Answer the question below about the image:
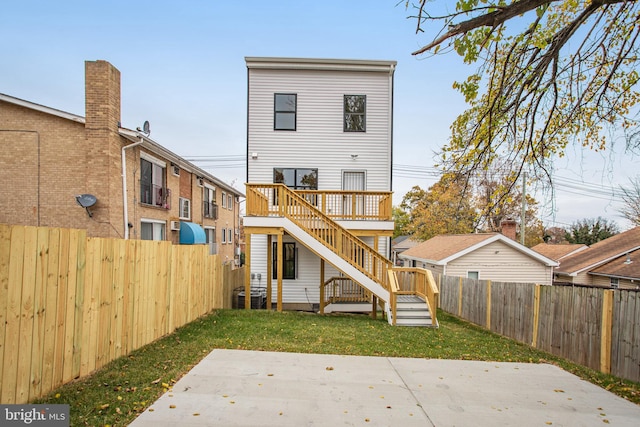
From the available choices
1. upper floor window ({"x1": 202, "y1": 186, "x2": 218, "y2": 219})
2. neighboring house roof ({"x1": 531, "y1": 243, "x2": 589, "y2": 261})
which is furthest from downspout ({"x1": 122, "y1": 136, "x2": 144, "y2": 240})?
neighboring house roof ({"x1": 531, "y1": 243, "x2": 589, "y2": 261})

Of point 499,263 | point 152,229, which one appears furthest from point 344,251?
point 499,263

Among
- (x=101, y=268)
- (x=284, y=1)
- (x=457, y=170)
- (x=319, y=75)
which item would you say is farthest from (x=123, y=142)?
(x=457, y=170)

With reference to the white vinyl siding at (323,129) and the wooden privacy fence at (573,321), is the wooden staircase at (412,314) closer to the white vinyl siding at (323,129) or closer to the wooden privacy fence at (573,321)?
the wooden privacy fence at (573,321)

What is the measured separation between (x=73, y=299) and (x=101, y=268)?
0.60 m

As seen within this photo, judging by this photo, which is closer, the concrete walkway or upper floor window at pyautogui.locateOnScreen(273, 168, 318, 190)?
the concrete walkway

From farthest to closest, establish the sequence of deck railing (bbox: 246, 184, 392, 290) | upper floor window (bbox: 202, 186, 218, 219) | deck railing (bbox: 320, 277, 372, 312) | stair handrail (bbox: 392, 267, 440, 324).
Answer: upper floor window (bbox: 202, 186, 218, 219) < deck railing (bbox: 320, 277, 372, 312) < deck railing (bbox: 246, 184, 392, 290) < stair handrail (bbox: 392, 267, 440, 324)

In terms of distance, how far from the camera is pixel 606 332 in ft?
19.5

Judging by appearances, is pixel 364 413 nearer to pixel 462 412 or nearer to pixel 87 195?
pixel 462 412

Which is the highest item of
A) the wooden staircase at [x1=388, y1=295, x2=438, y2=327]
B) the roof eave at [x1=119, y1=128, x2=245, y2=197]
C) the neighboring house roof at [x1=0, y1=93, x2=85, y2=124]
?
the neighboring house roof at [x1=0, y1=93, x2=85, y2=124]

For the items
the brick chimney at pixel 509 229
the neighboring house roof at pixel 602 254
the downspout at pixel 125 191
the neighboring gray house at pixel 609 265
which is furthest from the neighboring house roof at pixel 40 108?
the neighboring house roof at pixel 602 254

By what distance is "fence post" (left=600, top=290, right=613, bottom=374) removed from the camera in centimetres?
587

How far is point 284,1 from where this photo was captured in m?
6.76

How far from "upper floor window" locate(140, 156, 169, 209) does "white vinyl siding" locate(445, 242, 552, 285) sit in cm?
1438

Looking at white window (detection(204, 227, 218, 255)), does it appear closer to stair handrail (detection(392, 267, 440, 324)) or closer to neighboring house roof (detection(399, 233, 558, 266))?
neighboring house roof (detection(399, 233, 558, 266))
